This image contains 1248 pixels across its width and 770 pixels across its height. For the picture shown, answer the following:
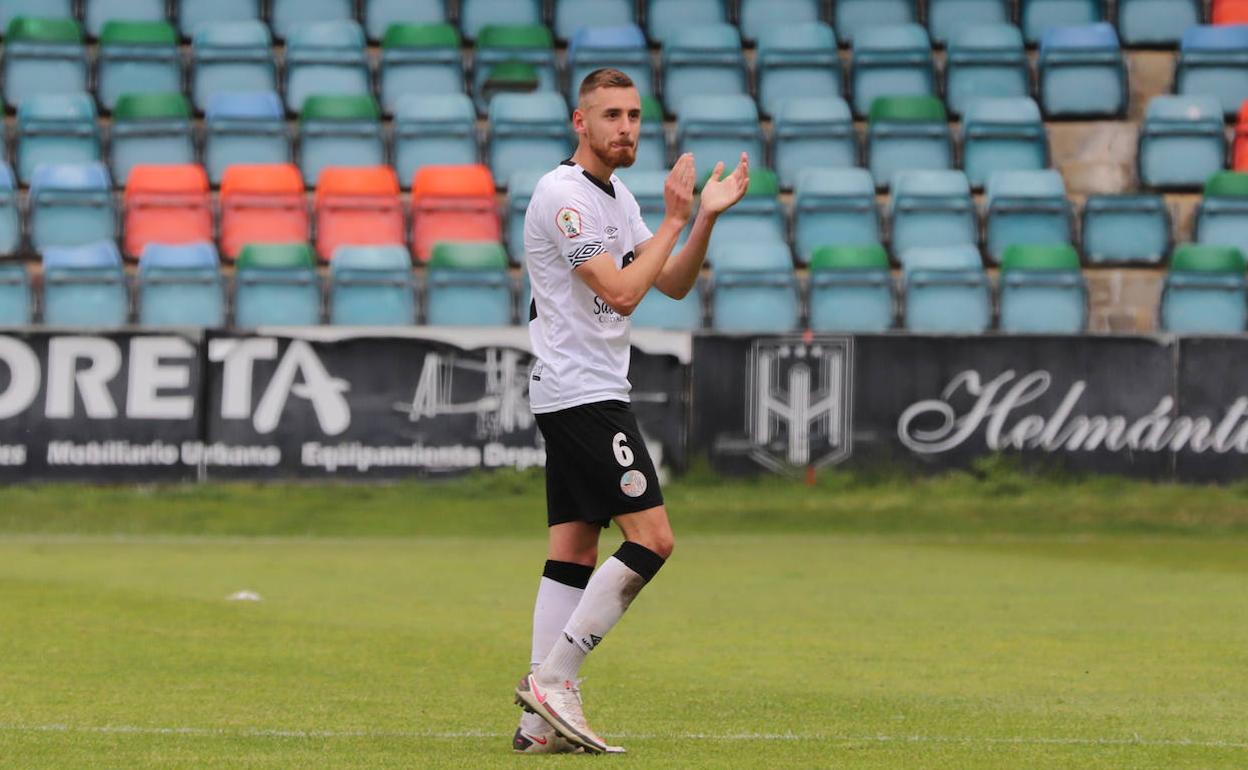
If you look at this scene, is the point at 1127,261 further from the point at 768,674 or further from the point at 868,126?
the point at 768,674

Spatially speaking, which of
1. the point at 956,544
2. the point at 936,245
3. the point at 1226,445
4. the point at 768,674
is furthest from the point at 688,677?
the point at 936,245

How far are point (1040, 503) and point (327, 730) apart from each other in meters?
11.1

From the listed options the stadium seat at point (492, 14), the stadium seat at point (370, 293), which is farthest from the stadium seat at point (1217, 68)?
the stadium seat at point (370, 293)

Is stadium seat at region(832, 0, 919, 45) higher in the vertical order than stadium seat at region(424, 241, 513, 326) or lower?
higher

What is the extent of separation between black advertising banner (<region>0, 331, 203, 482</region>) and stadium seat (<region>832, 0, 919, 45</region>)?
9.78m

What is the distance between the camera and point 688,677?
306 inches

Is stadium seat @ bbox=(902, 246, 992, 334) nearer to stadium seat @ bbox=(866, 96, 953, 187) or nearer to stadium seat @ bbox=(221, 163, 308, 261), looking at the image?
stadium seat @ bbox=(866, 96, 953, 187)

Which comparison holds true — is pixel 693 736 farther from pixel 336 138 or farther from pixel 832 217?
pixel 336 138

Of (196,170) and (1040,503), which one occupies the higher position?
(196,170)

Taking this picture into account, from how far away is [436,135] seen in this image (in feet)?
67.2

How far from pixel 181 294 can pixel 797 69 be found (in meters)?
7.76

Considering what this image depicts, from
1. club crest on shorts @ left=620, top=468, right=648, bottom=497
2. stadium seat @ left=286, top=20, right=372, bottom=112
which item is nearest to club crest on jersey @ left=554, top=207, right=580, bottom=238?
club crest on shorts @ left=620, top=468, right=648, bottom=497

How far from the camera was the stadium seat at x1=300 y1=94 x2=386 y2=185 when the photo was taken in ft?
67.5

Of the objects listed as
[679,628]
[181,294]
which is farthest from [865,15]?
[679,628]
